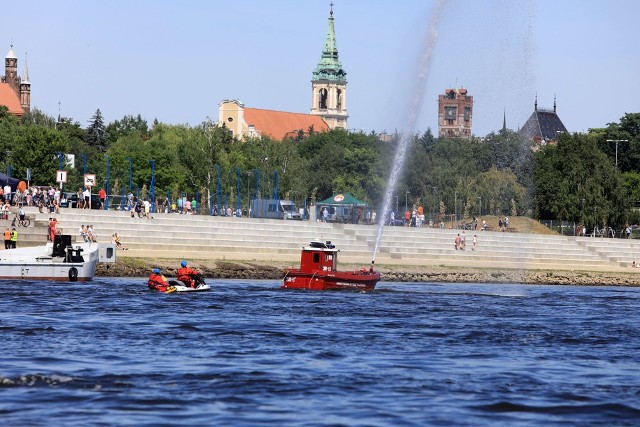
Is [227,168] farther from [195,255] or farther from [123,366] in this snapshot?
[123,366]

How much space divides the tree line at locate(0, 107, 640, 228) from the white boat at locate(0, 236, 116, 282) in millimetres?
47195

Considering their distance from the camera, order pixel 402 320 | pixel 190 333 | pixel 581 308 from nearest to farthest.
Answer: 1. pixel 190 333
2. pixel 402 320
3. pixel 581 308

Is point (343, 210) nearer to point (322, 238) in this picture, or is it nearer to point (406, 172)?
point (406, 172)

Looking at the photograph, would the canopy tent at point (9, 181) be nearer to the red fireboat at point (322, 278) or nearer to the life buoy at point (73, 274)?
the life buoy at point (73, 274)

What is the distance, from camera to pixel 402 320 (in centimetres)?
4678

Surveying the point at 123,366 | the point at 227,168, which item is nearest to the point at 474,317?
the point at 123,366

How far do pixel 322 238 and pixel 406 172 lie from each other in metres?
43.5

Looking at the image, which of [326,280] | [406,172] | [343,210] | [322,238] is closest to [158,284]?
[326,280]

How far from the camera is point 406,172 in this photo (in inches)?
5172

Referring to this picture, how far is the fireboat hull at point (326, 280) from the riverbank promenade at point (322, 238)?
14.3 meters

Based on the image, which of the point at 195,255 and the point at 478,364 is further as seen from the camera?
the point at 195,255

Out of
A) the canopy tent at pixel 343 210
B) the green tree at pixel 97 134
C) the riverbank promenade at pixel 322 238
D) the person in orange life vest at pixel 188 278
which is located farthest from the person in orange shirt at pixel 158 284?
the green tree at pixel 97 134

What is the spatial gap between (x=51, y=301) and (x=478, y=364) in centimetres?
2050

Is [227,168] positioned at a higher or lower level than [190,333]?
higher
